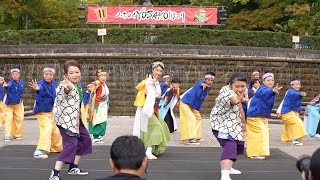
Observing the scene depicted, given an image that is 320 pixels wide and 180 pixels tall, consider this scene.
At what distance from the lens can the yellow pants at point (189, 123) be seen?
11.9m

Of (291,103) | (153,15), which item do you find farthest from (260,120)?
(153,15)

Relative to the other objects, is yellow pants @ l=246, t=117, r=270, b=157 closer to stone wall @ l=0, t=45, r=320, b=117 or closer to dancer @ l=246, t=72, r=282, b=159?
dancer @ l=246, t=72, r=282, b=159

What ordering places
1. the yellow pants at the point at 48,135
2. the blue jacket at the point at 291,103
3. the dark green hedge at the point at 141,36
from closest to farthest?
1. the yellow pants at the point at 48,135
2. the blue jacket at the point at 291,103
3. the dark green hedge at the point at 141,36

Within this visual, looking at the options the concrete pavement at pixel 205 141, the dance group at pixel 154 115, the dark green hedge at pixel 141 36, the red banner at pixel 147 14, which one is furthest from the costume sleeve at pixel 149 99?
the red banner at pixel 147 14

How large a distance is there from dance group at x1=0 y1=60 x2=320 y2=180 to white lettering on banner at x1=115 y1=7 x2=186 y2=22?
36.9 ft

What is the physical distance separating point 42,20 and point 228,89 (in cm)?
2762

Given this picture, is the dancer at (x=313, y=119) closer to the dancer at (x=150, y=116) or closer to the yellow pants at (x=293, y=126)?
the yellow pants at (x=293, y=126)

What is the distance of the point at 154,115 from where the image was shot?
957cm

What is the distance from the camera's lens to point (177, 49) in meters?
22.8

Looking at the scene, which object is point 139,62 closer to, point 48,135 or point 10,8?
point 10,8

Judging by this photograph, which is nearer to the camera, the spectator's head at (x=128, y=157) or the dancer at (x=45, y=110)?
the spectator's head at (x=128, y=157)

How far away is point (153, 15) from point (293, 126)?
575 inches

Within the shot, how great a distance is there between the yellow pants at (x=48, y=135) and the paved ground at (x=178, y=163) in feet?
0.87

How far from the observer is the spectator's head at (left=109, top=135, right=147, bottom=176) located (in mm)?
3451
